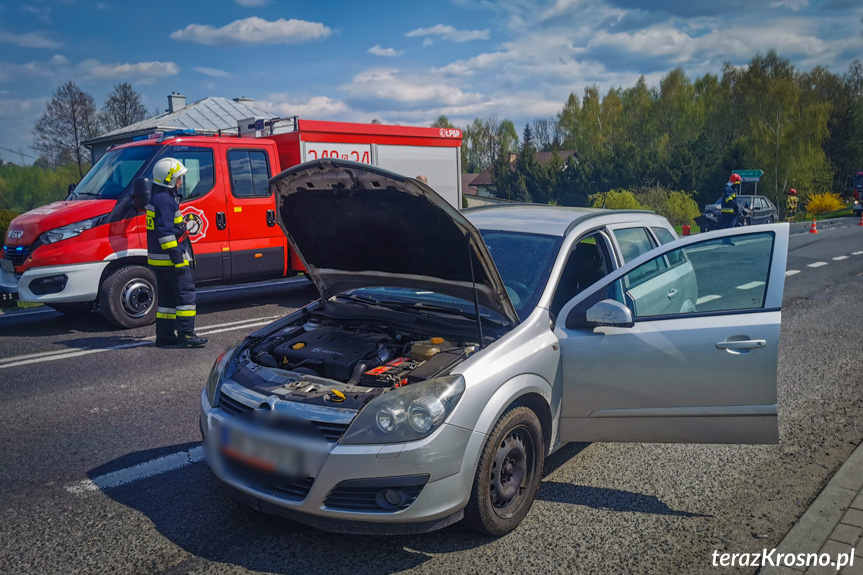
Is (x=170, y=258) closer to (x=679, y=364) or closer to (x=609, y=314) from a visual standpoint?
(x=609, y=314)

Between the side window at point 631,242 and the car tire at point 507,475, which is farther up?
the side window at point 631,242

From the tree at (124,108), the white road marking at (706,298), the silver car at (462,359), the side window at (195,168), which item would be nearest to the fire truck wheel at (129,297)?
the side window at (195,168)

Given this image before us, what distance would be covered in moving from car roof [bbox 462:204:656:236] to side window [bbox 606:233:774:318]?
596 millimetres

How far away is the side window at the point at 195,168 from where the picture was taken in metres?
9.05

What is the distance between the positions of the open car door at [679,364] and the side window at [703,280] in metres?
0.01

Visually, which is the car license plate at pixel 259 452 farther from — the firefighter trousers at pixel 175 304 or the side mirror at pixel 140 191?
the side mirror at pixel 140 191


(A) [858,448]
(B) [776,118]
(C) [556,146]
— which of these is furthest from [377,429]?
(C) [556,146]

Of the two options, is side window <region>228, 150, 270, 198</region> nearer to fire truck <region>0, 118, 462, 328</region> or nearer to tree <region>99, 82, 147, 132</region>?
fire truck <region>0, 118, 462, 328</region>

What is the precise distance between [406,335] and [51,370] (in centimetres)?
453

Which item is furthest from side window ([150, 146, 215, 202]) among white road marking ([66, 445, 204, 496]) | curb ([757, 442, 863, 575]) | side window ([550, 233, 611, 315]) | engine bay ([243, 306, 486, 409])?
curb ([757, 442, 863, 575])

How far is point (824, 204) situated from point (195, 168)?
1871 inches

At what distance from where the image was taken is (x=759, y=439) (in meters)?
3.71

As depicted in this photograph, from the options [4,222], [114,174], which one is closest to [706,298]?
[114,174]

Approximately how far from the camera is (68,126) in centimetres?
4266
